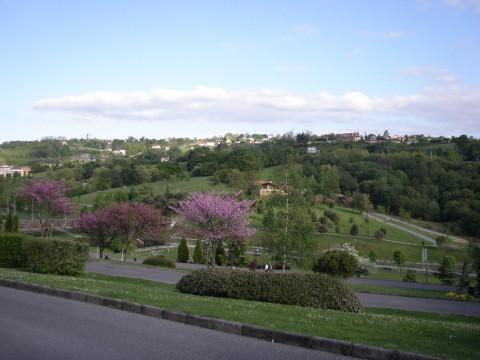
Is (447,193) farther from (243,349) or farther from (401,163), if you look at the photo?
(243,349)

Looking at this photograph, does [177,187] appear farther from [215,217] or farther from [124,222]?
[215,217]

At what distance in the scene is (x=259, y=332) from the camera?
9531 mm

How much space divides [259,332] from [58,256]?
15.3m

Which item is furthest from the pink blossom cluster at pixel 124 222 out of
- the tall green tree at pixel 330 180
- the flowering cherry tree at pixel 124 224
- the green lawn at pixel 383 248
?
the tall green tree at pixel 330 180

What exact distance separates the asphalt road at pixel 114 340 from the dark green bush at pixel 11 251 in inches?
551

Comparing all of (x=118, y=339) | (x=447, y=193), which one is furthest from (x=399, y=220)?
(x=118, y=339)

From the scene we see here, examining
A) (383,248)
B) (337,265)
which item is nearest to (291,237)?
(337,265)

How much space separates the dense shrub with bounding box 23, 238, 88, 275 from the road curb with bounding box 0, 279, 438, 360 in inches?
353

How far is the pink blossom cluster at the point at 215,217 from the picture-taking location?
2892cm

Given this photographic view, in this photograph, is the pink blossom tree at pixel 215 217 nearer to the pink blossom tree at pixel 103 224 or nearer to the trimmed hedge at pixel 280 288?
the trimmed hedge at pixel 280 288

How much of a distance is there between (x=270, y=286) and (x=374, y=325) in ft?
15.9

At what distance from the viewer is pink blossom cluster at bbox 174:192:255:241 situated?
94.9ft

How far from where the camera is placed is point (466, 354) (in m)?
7.75

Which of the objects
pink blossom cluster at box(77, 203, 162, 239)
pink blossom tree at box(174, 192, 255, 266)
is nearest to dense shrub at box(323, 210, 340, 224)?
pink blossom cluster at box(77, 203, 162, 239)
